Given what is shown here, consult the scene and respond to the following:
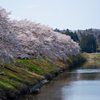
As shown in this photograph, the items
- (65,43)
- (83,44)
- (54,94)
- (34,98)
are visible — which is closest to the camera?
(34,98)

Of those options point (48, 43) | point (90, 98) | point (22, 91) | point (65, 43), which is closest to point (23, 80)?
point (22, 91)

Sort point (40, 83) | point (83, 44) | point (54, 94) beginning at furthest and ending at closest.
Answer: point (83, 44) < point (40, 83) < point (54, 94)

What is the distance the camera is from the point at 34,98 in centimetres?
2286

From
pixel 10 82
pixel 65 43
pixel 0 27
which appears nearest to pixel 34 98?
pixel 10 82

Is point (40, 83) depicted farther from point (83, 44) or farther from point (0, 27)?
point (83, 44)

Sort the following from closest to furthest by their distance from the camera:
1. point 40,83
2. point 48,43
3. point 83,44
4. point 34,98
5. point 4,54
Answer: point 4,54, point 34,98, point 40,83, point 48,43, point 83,44

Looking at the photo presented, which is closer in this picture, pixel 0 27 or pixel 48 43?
pixel 0 27

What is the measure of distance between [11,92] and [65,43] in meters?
47.5

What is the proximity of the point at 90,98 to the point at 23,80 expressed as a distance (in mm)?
7869

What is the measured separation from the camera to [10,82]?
23234mm

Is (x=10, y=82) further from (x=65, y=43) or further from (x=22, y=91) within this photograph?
(x=65, y=43)

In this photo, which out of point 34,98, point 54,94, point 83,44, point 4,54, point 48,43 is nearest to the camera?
point 4,54


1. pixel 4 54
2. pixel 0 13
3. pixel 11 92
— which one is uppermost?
pixel 0 13

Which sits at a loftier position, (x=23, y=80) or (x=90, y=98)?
(x=23, y=80)
